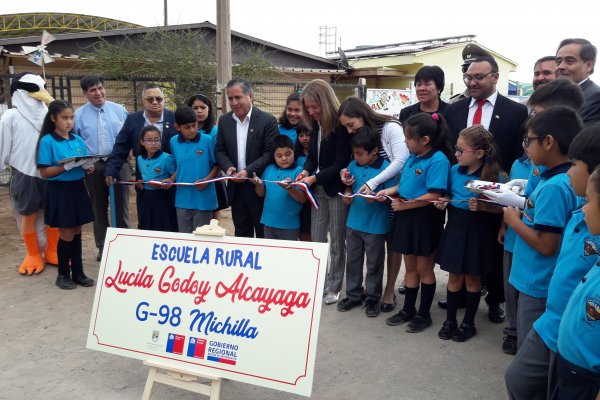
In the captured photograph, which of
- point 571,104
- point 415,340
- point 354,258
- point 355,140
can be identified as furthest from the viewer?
point 354,258

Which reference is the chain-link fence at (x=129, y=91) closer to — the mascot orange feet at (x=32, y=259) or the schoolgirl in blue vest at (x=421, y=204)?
the mascot orange feet at (x=32, y=259)

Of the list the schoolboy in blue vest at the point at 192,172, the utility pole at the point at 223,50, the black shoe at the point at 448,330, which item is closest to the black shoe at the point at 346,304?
the black shoe at the point at 448,330

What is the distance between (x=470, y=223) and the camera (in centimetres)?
366

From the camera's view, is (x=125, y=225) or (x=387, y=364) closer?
(x=387, y=364)

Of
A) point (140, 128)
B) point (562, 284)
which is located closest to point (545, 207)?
point (562, 284)

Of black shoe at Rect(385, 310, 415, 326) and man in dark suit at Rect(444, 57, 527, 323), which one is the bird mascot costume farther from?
man in dark suit at Rect(444, 57, 527, 323)

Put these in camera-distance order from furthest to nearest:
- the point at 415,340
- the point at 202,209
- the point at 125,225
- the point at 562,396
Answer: the point at 125,225, the point at 202,209, the point at 415,340, the point at 562,396

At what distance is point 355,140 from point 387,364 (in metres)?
1.76

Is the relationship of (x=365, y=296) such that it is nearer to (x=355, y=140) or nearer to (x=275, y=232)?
(x=275, y=232)

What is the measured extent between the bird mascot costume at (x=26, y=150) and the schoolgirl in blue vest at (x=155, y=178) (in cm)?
131

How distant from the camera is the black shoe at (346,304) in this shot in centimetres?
438

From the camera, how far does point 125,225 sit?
19.7 ft

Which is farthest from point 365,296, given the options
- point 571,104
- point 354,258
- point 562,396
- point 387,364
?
point 562,396

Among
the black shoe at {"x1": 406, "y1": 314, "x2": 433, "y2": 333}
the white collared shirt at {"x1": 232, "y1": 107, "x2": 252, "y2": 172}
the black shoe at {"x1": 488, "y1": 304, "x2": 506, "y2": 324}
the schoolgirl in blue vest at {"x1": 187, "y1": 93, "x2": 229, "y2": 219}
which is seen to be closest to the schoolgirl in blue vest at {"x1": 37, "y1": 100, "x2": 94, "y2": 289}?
the schoolgirl in blue vest at {"x1": 187, "y1": 93, "x2": 229, "y2": 219}
